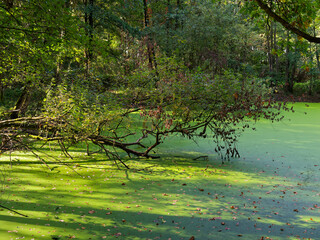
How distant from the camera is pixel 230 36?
14203 millimetres

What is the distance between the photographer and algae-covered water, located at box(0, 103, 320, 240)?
10.4 ft

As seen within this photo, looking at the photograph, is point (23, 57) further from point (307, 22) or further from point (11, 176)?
point (307, 22)

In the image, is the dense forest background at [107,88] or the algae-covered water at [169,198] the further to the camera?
the dense forest background at [107,88]

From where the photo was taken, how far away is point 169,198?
4078mm

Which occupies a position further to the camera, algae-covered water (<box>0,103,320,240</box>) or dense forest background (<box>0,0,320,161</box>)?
dense forest background (<box>0,0,320,161</box>)

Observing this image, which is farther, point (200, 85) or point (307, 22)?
point (200, 85)

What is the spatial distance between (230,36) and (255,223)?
39.5 feet

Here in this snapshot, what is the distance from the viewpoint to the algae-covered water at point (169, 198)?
10.4ft

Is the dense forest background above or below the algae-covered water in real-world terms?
above

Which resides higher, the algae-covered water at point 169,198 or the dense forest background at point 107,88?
the dense forest background at point 107,88

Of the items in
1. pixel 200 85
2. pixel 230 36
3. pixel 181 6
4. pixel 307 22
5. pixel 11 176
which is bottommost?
pixel 11 176

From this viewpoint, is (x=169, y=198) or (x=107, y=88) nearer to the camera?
(x=169, y=198)

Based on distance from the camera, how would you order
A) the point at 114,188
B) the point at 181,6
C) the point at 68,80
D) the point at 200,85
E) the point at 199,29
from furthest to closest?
the point at 181,6 < the point at 199,29 < the point at 68,80 < the point at 200,85 < the point at 114,188

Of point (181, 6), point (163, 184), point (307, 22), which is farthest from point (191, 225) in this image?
point (181, 6)
